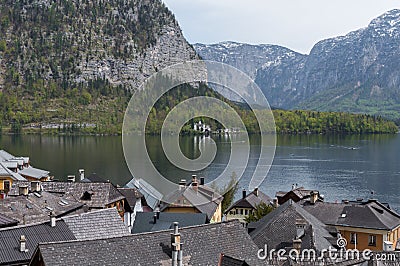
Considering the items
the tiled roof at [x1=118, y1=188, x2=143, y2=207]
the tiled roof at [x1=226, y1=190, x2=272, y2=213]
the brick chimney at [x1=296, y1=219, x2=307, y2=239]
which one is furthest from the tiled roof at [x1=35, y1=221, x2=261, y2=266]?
the tiled roof at [x1=226, y1=190, x2=272, y2=213]

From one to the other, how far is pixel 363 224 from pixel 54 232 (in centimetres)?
2546

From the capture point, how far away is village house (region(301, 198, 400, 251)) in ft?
139

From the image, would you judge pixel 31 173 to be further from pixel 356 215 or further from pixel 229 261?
pixel 229 261

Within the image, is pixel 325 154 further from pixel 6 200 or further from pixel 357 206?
pixel 6 200

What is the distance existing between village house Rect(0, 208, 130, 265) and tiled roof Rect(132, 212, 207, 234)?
12.6 meters

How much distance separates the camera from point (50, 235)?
1027 inches

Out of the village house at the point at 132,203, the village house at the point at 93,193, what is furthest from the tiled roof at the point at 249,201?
the village house at the point at 93,193

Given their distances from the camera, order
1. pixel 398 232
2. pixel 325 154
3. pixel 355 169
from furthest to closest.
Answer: pixel 325 154, pixel 355 169, pixel 398 232

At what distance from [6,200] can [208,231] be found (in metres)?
18.6

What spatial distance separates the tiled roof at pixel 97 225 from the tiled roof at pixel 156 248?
640 cm

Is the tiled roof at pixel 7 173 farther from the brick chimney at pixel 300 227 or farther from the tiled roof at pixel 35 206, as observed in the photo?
the brick chimney at pixel 300 227

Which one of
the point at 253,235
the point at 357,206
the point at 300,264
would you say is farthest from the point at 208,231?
the point at 357,206

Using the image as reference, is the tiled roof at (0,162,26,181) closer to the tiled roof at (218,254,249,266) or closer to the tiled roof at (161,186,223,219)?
the tiled roof at (161,186,223,219)

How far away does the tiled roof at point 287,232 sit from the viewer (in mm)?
29711
